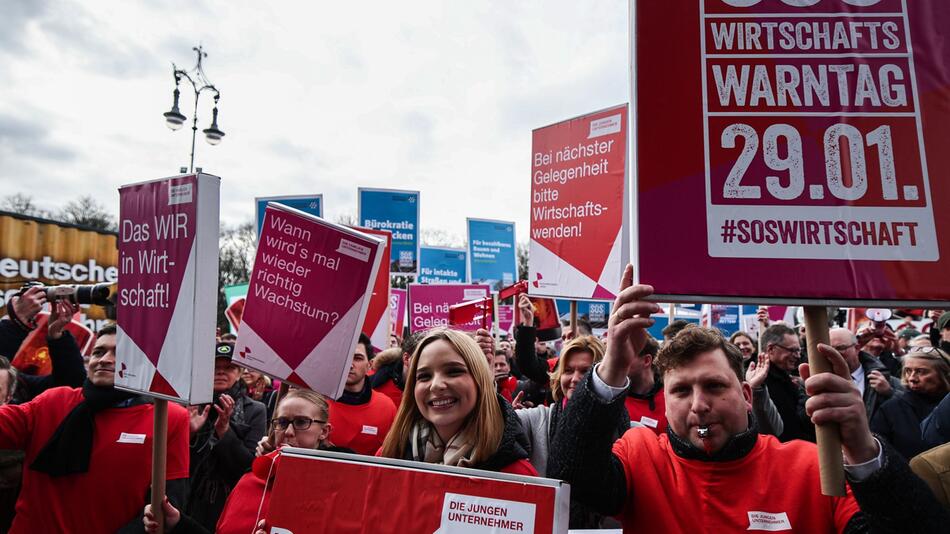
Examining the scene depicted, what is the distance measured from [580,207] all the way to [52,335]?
4034 millimetres

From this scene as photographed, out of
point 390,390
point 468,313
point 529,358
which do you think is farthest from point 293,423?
point 468,313

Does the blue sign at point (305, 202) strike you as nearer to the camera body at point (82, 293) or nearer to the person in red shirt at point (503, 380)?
the person in red shirt at point (503, 380)

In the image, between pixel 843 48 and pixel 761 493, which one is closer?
pixel 843 48

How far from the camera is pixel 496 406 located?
2.49m

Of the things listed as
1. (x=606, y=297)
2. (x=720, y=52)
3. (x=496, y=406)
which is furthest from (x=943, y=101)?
(x=606, y=297)

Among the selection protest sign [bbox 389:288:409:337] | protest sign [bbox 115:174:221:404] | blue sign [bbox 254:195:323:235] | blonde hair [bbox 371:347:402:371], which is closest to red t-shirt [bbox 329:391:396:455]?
blonde hair [bbox 371:347:402:371]

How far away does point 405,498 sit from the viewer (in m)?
1.89

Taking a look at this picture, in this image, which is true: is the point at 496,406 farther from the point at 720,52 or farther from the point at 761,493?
the point at 720,52

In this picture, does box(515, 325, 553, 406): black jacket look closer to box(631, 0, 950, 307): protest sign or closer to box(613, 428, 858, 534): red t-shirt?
box(613, 428, 858, 534): red t-shirt

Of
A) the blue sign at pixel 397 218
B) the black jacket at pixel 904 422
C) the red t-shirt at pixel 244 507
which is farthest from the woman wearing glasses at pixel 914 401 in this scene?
the blue sign at pixel 397 218

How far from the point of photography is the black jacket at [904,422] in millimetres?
4156

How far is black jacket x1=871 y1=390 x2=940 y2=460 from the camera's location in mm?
4156

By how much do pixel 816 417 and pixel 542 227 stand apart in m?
4.02

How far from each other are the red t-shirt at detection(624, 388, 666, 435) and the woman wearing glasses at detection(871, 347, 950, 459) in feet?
5.92
